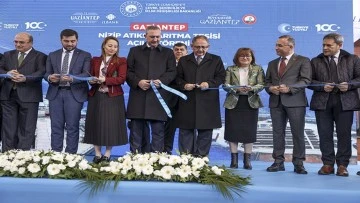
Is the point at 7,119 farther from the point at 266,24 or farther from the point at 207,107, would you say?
the point at 266,24

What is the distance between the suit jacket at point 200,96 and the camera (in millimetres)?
3627

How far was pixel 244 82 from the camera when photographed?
365cm

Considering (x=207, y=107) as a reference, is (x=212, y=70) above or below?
above

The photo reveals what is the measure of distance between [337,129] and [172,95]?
153 centimetres

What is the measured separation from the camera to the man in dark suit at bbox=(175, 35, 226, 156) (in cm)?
363

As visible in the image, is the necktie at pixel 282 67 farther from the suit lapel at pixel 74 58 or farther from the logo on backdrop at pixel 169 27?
the logo on backdrop at pixel 169 27

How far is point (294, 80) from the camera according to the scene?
136 inches

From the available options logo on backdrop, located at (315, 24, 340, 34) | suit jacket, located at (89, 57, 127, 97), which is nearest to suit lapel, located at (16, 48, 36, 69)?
suit jacket, located at (89, 57, 127, 97)

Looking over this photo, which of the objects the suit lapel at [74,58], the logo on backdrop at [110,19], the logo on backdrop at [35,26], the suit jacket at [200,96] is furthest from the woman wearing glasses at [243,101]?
the logo on backdrop at [35,26]

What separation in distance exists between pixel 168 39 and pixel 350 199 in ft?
11.6

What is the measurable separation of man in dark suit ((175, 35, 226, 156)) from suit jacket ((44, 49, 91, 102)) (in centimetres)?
86

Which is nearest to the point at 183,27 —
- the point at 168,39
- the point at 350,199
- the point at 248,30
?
the point at 168,39

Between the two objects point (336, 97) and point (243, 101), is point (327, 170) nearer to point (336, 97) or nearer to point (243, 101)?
point (336, 97)

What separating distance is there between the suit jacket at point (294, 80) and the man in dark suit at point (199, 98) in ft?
1.68
